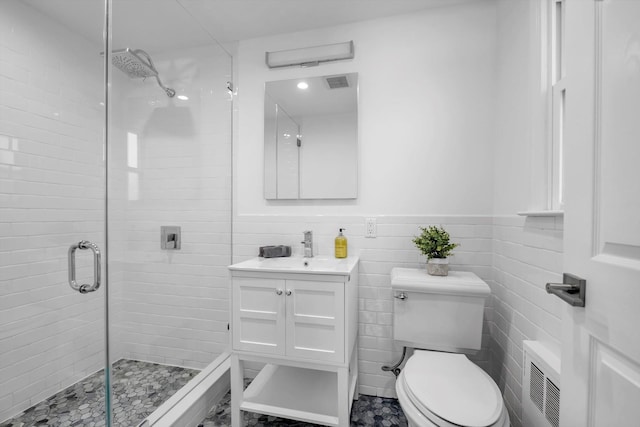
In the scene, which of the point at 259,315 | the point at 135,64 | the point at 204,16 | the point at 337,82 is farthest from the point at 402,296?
the point at 204,16

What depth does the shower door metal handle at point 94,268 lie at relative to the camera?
1.26 metres

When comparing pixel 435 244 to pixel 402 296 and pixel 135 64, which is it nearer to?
pixel 402 296

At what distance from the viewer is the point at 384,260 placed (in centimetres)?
172

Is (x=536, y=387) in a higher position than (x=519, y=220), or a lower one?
lower

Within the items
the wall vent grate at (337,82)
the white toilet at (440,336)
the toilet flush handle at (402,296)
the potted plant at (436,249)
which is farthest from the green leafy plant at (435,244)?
the wall vent grate at (337,82)

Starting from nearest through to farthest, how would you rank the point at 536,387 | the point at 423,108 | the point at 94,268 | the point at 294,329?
1. the point at 536,387
2. the point at 94,268
3. the point at 294,329
4. the point at 423,108

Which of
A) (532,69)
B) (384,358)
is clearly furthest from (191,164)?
(532,69)

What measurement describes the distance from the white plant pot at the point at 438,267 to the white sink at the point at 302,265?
0.43 m

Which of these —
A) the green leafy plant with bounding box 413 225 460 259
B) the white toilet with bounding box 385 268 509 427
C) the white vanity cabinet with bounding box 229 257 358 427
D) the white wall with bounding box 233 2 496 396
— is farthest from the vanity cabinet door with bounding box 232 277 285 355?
the green leafy plant with bounding box 413 225 460 259

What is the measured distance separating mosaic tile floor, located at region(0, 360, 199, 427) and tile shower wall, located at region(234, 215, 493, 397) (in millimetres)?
1181

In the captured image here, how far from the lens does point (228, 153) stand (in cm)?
197

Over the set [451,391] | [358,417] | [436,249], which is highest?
[436,249]

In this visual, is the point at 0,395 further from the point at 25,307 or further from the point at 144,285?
the point at 144,285

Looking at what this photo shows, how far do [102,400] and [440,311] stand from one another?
1800 mm
